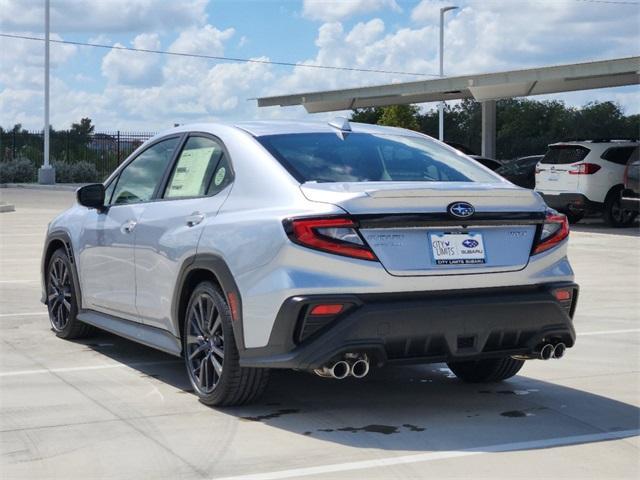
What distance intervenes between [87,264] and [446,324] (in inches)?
125

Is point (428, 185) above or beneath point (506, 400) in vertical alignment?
above

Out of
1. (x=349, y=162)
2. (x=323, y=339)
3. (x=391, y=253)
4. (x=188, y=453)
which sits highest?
(x=349, y=162)

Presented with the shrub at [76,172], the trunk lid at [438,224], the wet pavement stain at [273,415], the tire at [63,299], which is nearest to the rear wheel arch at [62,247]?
the tire at [63,299]

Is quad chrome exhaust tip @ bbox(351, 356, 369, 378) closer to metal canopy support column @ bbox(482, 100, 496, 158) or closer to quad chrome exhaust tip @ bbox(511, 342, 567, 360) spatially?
quad chrome exhaust tip @ bbox(511, 342, 567, 360)

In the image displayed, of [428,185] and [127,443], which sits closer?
[127,443]

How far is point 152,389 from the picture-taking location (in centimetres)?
668

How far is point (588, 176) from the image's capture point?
2189cm

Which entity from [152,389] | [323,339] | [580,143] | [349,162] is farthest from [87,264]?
[580,143]

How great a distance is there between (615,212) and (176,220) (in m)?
17.0

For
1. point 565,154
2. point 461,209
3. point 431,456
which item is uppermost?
point 565,154

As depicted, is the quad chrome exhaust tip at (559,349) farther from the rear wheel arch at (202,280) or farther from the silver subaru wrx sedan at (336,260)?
the rear wheel arch at (202,280)

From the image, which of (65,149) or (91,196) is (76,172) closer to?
(65,149)

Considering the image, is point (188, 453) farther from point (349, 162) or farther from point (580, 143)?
point (580, 143)

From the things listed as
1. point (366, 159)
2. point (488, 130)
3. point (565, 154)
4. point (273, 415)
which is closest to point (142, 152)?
point (366, 159)
